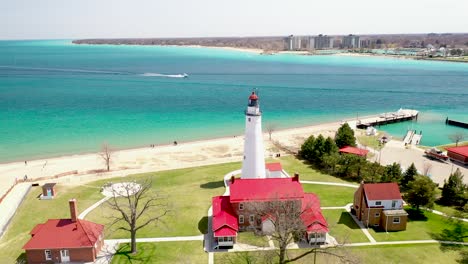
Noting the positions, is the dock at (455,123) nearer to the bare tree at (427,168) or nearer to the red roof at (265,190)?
the bare tree at (427,168)

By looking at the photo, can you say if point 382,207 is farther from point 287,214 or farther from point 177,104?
point 177,104

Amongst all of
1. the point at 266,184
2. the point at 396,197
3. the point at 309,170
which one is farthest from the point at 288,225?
the point at 309,170

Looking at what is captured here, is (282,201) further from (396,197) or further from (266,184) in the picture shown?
(396,197)

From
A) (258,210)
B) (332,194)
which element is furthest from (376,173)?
(258,210)

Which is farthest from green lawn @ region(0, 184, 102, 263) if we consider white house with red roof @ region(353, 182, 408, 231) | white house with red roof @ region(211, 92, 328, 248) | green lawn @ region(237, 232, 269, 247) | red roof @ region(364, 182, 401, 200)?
red roof @ region(364, 182, 401, 200)

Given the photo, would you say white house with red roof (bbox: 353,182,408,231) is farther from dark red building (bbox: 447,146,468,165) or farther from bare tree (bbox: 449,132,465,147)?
bare tree (bbox: 449,132,465,147)
